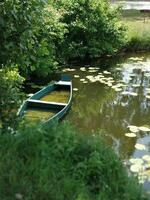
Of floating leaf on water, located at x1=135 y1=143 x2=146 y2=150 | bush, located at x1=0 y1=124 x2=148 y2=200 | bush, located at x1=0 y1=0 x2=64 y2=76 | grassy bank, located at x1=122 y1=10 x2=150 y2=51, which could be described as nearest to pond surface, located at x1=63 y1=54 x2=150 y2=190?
floating leaf on water, located at x1=135 y1=143 x2=146 y2=150

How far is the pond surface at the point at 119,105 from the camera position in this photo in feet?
25.4

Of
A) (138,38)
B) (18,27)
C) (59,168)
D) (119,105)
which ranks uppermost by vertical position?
(18,27)

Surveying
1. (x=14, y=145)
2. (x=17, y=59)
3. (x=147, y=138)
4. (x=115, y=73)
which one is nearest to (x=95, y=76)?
(x=115, y=73)

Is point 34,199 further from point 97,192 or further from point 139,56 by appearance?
point 139,56

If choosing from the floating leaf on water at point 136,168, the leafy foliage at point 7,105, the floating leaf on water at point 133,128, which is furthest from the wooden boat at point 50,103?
the leafy foliage at point 7,105

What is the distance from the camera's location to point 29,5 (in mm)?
5168

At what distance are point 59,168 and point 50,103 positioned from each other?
4884 millimetres

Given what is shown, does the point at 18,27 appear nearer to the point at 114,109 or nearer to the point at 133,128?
the point at 133,128

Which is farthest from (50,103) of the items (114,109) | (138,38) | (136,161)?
(138,38)

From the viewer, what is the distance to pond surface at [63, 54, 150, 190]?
25.4ft

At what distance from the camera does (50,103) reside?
29.7 feet

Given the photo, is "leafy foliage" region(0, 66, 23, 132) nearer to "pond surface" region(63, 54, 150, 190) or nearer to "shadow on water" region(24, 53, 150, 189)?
"shadow on water" region(24, 53, 150, 189)

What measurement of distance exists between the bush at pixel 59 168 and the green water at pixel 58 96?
515 centimetres

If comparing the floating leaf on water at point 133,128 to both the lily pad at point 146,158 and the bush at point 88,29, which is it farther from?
the bush at point 88,29
